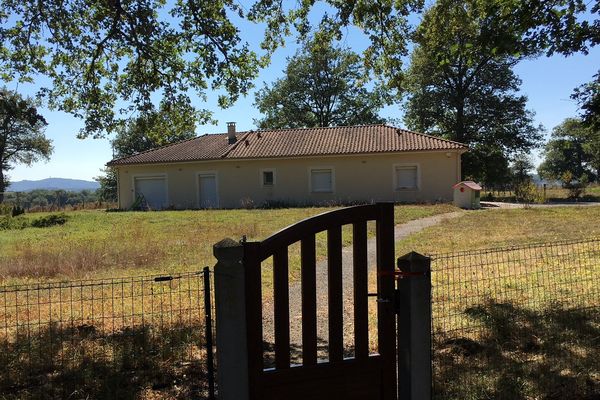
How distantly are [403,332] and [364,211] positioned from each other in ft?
2.97

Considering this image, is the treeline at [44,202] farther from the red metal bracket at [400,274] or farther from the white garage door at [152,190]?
the red metal bracket at [400,274]

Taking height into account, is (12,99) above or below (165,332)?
above

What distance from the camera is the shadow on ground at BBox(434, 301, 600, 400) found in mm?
3895

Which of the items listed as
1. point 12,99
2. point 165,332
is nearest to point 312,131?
point 12,99

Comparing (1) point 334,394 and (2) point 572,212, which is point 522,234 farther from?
(1) point 334,394

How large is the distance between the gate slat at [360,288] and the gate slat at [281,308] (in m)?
0.51

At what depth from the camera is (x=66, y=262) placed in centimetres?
966

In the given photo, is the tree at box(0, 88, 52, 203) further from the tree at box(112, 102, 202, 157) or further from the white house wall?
the tree at box(112, 102, 202, 157)

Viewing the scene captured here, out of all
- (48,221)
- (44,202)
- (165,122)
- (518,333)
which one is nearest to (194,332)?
(518,333)

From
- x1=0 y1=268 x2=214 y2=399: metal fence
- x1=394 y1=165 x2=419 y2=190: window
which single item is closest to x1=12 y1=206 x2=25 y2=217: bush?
x1=394 y1=165 x2=419 y2=190: window

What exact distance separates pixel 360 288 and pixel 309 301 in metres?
0.38

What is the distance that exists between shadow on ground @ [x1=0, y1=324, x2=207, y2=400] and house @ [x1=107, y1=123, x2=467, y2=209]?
2117 centimetres

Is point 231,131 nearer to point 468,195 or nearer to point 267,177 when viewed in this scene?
point 267,177

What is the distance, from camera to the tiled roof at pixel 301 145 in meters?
26.4
